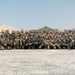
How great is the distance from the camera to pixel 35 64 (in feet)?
31.3

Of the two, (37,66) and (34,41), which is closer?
(37,66)

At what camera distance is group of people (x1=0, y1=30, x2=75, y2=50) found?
1449 cm

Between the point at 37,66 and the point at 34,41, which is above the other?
the point at 34,41

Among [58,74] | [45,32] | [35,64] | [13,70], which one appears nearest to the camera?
[58,74]

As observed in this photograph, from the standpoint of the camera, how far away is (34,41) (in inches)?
575

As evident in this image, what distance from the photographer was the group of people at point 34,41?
14.5 m

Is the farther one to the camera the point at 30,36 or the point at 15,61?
the point at 30,36

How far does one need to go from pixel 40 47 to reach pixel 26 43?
766 millimetres

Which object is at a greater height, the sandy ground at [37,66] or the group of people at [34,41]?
the group of people at [34,41]

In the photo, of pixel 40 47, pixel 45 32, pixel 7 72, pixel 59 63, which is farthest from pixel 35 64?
pixel 45 32

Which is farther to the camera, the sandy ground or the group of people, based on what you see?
the group of people

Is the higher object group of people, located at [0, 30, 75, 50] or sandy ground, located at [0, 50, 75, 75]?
group of people, located at [0, 30, 75, 50]

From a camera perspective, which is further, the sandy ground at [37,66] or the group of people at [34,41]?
the group of people at [34,41]

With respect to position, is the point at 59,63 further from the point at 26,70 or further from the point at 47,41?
the point at 47,41
